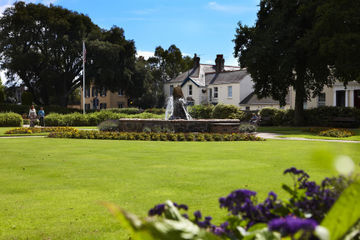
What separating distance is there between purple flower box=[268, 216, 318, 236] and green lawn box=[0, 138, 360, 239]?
2.73m

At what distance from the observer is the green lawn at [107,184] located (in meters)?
4.82

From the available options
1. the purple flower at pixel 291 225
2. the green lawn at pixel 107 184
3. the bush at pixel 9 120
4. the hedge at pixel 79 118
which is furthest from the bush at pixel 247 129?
the purple flower at pixel 291 225

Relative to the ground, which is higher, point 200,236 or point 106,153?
point 200,236

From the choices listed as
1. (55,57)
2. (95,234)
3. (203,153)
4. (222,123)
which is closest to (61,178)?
(95,234)

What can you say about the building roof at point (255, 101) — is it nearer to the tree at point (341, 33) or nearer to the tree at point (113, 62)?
the tree at point (113, 62)

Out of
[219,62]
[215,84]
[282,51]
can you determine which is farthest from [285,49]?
[219,62]

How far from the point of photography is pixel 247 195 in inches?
77.5

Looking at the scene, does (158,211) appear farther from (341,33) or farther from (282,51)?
(282,51)

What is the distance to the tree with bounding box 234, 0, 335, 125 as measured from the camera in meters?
26.4

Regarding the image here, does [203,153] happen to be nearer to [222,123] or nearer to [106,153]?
[106,153]

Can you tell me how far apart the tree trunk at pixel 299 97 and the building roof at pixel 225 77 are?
20.1 meters

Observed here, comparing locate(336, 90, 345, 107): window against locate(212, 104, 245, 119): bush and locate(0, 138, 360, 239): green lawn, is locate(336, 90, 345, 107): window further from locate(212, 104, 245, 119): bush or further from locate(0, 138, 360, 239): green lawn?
locate(0, 138, 360, 239): green lawn

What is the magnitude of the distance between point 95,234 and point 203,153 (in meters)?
7.62

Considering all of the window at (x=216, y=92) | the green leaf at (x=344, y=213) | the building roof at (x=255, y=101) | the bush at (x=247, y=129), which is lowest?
the bush at (x=247, y=129)
